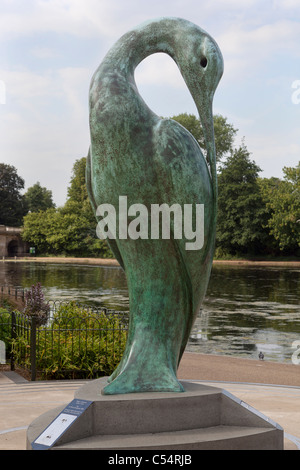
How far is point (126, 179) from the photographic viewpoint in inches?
190

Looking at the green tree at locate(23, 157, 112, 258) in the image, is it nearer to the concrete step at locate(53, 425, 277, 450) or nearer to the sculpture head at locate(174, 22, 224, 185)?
the sculpture head at locate(174, 22, 224, 185)

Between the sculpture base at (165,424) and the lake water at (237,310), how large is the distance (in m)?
5.73

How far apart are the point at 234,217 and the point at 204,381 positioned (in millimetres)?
43428

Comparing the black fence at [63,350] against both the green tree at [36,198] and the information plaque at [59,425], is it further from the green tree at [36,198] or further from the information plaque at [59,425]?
the green tree at [36,198]

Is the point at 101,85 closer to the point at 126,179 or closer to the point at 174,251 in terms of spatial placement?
the point at 126,179

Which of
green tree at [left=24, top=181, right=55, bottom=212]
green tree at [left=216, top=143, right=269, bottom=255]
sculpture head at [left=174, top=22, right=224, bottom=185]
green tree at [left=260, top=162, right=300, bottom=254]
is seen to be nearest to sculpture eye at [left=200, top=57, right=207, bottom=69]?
sculpture head at [left=174, top=22, right=224, bottom=185]

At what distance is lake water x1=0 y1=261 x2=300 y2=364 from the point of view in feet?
37.9

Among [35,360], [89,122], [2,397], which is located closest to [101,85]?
[89,122]

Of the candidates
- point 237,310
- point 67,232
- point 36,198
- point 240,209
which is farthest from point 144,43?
point 36,198

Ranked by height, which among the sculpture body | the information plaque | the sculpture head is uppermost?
the sculpture head

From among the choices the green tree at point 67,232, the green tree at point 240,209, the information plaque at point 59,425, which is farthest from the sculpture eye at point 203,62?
the green tree at point 67,232

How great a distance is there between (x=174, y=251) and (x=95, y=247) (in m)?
51.0

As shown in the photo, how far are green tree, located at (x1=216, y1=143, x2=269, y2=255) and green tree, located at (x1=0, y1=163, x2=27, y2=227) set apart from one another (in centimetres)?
3116

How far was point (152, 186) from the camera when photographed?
4852 millimetres
